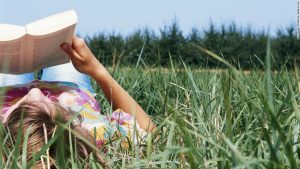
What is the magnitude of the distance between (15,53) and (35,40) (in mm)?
68

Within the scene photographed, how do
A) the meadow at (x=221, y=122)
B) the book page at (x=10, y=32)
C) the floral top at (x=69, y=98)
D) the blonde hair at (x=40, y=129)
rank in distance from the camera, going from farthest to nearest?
1. the floral top at (x=69, y=98)
2. the book page at (x=10, y=32)
3. the blonde hair at (x=40, y=129)
4. the meadow at (x=221, y=122)

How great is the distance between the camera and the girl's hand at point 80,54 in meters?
1.48

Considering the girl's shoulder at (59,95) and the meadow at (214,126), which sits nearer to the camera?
the meadow at (214,126)

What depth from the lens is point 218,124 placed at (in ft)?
3.09

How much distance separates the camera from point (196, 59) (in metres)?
9.87

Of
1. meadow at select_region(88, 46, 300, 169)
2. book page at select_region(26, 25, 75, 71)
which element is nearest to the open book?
Answer: book page at select_region(26, 25, 75, 71)

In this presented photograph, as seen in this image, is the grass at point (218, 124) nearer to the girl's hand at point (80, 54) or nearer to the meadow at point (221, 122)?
the meadow at point (221, 122)

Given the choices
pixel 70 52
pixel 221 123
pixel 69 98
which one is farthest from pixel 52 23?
pixel 221 123

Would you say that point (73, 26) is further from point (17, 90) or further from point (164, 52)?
point (164, 52)

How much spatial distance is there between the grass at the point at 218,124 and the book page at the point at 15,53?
0.76 feet

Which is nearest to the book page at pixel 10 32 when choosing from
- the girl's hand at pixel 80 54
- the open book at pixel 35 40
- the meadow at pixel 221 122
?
the open book at pixel 35 40

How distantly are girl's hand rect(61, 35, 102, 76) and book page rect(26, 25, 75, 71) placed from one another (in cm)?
2

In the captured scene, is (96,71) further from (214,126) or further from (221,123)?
(214,126)

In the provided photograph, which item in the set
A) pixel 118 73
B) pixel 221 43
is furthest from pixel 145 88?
pixel 221 43
